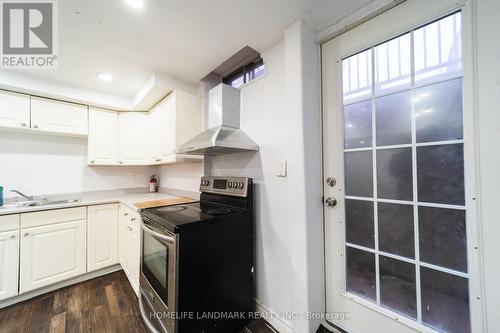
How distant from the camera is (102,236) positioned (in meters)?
2.22

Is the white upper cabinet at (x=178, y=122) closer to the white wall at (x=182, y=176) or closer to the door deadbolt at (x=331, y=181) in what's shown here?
the white wall at (x=182, y=176)

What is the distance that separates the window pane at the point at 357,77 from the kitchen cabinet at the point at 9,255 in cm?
313

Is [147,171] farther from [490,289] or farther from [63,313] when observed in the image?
[490,289]

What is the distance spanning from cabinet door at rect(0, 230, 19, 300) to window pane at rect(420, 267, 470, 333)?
3.24 metres

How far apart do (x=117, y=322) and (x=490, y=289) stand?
2419mm

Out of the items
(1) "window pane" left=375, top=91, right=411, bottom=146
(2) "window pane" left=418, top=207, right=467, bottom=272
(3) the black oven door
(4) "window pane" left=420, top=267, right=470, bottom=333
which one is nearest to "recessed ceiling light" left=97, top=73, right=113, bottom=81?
(3) the black oven door

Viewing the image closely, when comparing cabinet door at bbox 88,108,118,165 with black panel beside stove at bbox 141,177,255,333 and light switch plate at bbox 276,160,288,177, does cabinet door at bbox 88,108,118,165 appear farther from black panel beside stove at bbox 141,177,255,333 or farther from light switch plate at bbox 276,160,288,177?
light switch plate at bbox 276,160,288,177

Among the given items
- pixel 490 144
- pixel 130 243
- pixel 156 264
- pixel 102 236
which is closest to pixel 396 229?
pixel 490 144

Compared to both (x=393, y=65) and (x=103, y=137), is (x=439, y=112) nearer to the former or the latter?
(x=393, y=65)

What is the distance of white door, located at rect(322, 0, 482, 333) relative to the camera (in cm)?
91

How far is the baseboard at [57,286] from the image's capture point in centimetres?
175

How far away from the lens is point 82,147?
8.57ft

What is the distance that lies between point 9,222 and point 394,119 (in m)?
3.29

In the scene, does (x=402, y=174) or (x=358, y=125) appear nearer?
(x=402, y=174)
